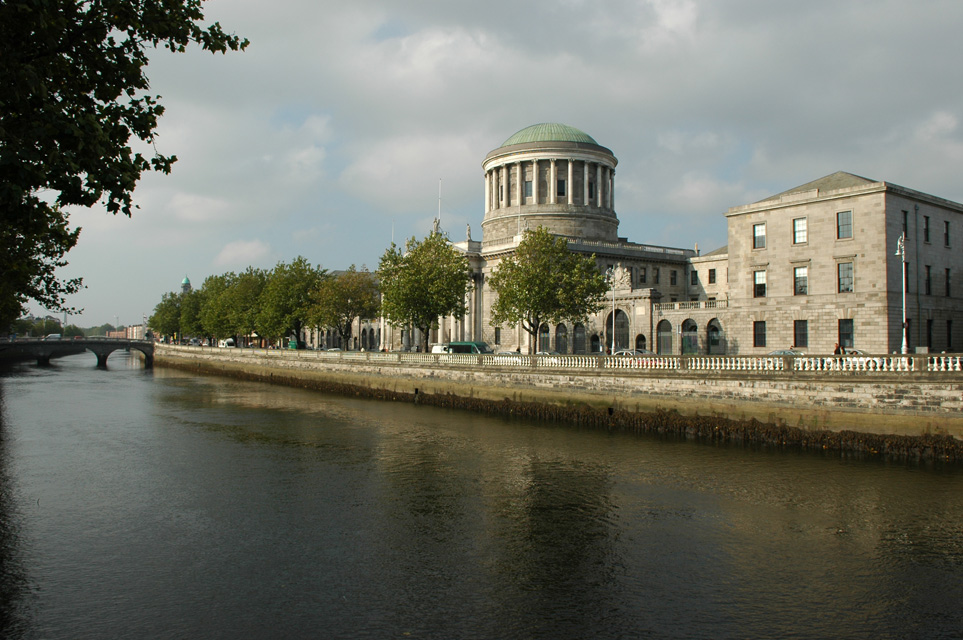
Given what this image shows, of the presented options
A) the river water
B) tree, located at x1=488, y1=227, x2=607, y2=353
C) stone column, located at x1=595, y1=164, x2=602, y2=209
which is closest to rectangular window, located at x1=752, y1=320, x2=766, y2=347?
tree, located at x1=488, y1=227, x2=607, y2=353

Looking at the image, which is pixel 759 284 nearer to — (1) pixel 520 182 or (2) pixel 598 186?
(2) pixel 598 186

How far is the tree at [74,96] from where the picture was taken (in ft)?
37.9

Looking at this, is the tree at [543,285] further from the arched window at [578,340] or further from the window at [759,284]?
the arched window at [578,340]

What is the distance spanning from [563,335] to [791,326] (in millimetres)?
26444

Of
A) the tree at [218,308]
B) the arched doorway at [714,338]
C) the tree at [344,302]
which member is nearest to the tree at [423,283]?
the tree at [344,302]

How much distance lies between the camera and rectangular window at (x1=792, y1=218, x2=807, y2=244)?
47094 millimetres

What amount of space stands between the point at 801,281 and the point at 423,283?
93.4 feet

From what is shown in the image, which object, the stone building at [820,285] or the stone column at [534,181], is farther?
the stone column at [534,181]

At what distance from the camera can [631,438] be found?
1193 inches

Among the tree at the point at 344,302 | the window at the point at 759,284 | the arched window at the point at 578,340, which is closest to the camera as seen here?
the window at the point at 759,284

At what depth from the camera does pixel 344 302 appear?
251 feet

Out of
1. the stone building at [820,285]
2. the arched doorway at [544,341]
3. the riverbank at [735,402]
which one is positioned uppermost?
the stone building at [820,285]

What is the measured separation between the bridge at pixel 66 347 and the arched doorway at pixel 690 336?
78522mm

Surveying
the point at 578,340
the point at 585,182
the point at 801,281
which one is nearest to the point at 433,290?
the point at 578,340
